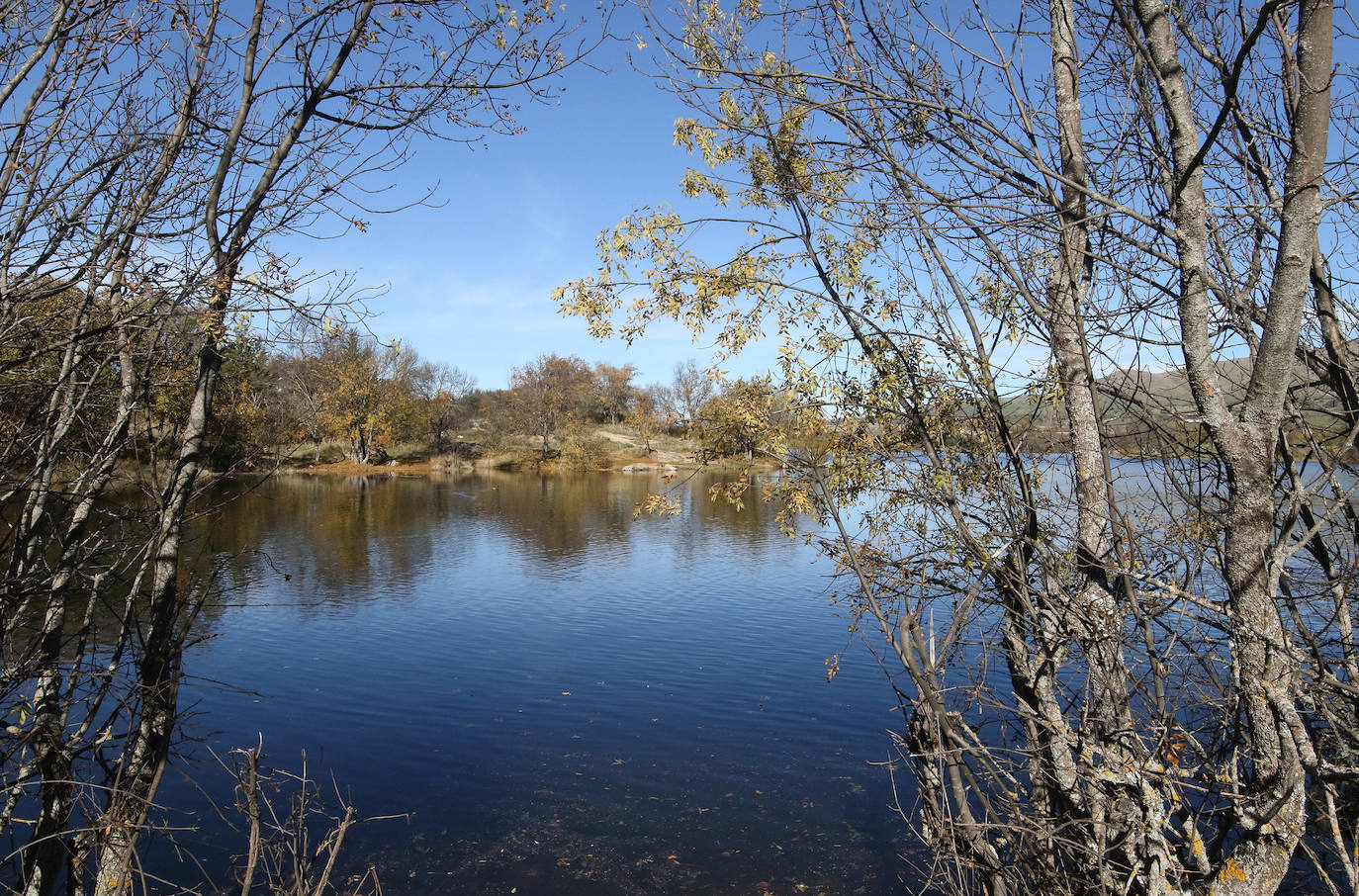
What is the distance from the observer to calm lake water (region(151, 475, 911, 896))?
9.35 m

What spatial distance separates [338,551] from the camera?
26844mm

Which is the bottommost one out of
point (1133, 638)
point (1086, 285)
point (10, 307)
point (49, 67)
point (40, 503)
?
point (1133, 638)

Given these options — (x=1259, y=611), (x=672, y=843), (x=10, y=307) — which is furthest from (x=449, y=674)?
(x=1259, y=611)

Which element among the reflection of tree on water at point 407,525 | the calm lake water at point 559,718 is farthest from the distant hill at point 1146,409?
the reflection of tree on water at point 407,525

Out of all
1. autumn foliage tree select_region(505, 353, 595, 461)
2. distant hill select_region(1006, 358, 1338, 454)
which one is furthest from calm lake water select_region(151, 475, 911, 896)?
autumn foliage tree select_region(505, 353, 595, 461)

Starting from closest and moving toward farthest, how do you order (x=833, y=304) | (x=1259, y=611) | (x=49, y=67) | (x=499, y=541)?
(x=1259, y=611)
(x=49, y=67)
(x=833, y=304)
(x=499, y=541)

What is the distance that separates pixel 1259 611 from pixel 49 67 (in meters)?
7.88

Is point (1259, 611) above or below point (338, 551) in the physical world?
above

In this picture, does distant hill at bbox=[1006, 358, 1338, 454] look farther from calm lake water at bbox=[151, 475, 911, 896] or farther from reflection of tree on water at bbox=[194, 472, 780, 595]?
reflection of tree on water at bbox=[194, 472, 780, 595]

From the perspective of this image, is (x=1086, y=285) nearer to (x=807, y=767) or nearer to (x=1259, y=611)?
(x=1259, y=611)

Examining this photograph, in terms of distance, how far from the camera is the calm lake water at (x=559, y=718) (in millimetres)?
9352

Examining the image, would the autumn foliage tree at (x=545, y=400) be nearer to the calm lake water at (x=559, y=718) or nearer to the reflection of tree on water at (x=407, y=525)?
the reflection of tree on water at (x=407, y=525)

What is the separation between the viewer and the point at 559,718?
13.4m

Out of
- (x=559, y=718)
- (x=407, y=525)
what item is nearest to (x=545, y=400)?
(x=407, y=525)
